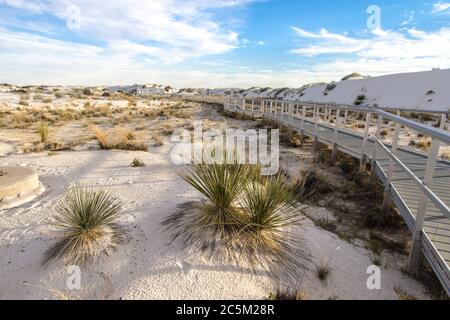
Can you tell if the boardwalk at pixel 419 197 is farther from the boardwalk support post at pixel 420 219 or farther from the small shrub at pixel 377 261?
the small shrub at pixel 377 261

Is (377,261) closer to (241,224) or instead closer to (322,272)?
(322,272)

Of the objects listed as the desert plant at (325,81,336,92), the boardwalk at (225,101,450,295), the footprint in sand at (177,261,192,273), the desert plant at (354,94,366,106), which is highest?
the desert plant at (325,81,336,92)

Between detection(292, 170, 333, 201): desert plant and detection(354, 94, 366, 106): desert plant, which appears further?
detection(354, 94, 366, 106): desert plant

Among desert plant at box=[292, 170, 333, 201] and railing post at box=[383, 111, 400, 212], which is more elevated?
railing post at box=[383, 111, 400, 212]

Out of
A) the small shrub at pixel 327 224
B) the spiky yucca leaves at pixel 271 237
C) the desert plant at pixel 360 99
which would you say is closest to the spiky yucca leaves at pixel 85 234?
the spiky yucca leaves at pixel 271 237

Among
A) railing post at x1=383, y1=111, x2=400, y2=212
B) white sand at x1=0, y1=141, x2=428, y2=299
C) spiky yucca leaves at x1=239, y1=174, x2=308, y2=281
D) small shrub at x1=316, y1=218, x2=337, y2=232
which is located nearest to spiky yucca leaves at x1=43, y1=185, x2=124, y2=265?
white sand at x1=0, y1=141, x2=428, y2=299

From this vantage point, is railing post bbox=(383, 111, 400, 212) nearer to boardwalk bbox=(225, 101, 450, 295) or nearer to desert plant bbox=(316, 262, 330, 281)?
boardwalk bbox=(225, 101, 450, 295)

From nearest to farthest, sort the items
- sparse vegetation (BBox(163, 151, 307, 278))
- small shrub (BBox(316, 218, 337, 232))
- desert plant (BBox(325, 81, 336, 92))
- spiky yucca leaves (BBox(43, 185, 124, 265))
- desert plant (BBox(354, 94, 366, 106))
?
1. spiky yucca leaves (BBox(43, 185, 124, 265))
2. sparse vegetation (BBox(163, 151, 307, 278))
3. small shrub (BBox(316, 218, 337, 232))
4. desert plant (BBox(354, 94, 366, 106))
5. desert plant (BBox(325, 81, 336, 92))
